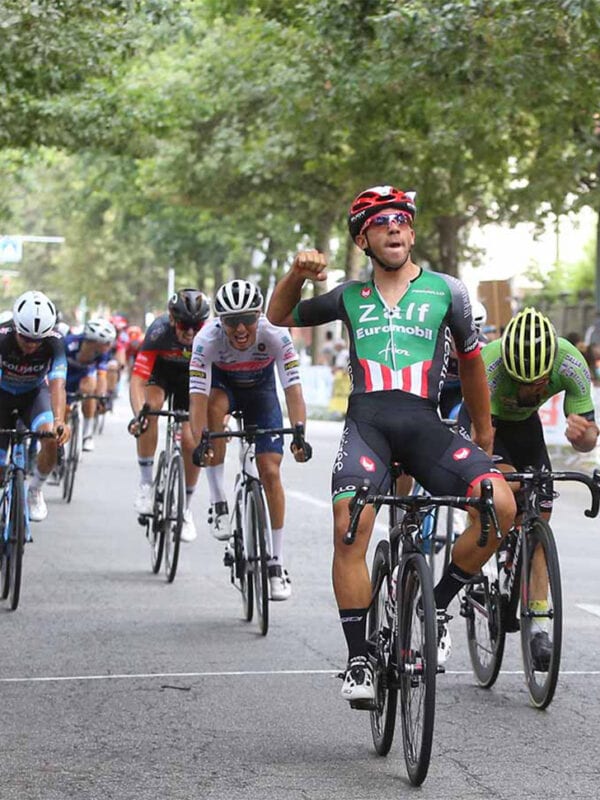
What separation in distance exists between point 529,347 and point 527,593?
1054 mm

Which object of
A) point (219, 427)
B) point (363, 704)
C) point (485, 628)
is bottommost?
point (363, 704)

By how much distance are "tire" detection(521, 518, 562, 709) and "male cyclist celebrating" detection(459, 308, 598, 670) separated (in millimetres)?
39

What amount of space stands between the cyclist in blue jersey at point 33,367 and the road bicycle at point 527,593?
411 cm

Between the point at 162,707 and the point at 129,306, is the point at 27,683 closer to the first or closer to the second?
the point at 162,707

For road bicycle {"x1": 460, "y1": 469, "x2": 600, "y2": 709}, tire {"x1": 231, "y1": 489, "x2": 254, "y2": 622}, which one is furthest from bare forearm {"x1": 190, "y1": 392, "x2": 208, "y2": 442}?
road bicycle {"x1": 460, "y1": 469, "x2": 600, "y2": 709}

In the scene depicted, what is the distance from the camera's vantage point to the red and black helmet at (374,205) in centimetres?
703

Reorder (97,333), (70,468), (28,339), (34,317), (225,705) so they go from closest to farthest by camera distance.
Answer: (225,705) → (34,317) → (28,339) → (97,333) → (70,468)

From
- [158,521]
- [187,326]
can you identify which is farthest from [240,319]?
[158,521]

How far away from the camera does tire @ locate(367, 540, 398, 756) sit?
6809mm

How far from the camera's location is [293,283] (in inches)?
280

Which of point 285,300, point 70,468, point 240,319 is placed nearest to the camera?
point 285,300

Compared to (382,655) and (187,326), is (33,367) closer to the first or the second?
(187,326)

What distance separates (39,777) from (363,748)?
4.22 ft

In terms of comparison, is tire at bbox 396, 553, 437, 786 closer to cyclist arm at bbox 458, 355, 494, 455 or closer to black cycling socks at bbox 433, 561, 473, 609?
black cycling socks at bbox 433, 561, 473, 609
